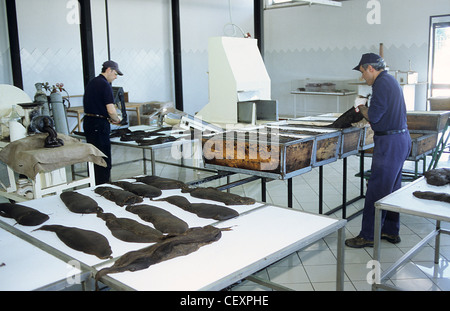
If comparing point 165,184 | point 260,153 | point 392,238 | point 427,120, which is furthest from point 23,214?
point 427,120

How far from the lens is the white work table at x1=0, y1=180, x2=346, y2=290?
1747mm

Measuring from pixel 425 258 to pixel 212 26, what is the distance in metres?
9.69

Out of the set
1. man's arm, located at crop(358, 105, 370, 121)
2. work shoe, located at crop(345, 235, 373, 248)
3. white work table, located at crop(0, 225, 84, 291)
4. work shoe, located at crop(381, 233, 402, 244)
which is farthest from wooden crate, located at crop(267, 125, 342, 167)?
white work table, located at crop(0, 225, 84, 291)

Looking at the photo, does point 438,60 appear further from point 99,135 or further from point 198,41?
point 99,135

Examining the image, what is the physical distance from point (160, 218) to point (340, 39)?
10.3 m

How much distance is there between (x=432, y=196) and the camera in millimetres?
2771

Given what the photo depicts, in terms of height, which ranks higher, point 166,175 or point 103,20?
point 103,20

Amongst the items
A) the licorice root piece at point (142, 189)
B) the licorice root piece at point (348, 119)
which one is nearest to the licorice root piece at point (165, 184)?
the licorice root piece at point (142, 189)

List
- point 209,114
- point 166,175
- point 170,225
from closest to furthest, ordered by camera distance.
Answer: point 170,225 < point 209,114 < point 166,175
